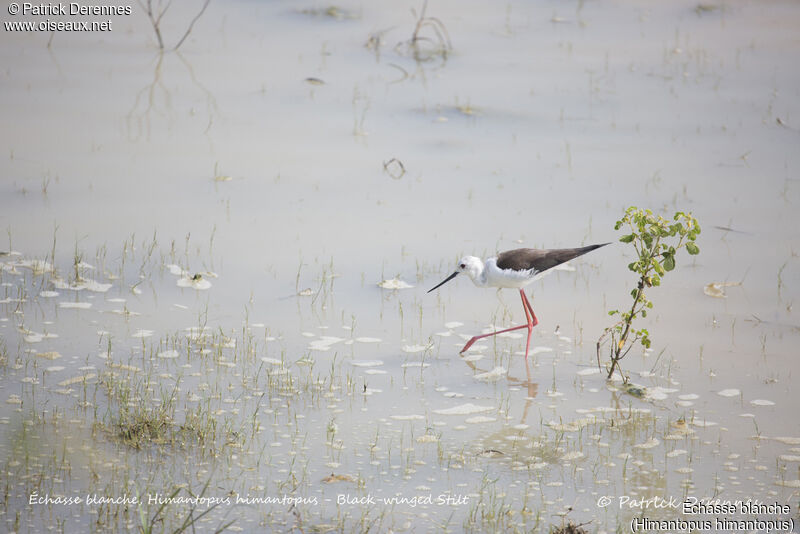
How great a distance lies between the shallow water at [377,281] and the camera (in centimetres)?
607

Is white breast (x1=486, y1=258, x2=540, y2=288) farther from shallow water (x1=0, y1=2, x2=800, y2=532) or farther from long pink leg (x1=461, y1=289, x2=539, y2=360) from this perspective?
shallow water (x1=0, y1=2, x2=800, y2=532)

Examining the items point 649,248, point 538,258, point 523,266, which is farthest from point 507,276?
point 649,248

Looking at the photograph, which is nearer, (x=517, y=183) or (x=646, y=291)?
(x=646, y=291)

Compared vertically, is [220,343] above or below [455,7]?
below

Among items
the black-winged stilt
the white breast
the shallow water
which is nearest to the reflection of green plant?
the shallow water

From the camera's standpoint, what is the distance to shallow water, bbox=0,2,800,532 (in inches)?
239

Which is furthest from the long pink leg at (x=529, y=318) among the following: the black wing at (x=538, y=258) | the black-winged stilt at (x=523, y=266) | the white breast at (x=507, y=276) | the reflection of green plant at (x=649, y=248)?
the reflection of green plant at (x=649, y=248)

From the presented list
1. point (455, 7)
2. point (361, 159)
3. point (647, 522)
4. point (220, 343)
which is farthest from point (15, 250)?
point (455, 7)

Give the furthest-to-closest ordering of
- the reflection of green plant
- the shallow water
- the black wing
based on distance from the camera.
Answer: the black wing → the reflection of green plant → the shallow water

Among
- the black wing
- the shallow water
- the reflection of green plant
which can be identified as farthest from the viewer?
the black wing

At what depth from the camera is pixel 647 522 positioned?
18.6 feet

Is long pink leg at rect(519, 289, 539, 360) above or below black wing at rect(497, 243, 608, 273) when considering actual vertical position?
below

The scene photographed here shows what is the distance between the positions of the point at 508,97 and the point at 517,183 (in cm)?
401

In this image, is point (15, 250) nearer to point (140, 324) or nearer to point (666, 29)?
point (140, 324)
